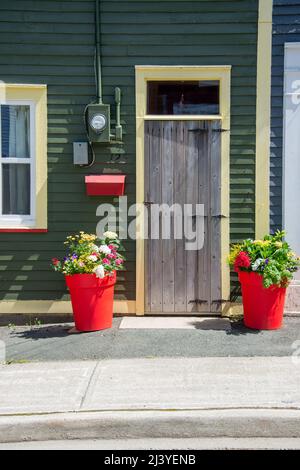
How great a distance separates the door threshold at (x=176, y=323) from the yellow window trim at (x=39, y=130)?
1.58 m

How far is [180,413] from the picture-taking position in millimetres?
4359

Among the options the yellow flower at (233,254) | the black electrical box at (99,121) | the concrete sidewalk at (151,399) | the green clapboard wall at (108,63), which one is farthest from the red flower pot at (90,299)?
the black electrical box at (99,121)

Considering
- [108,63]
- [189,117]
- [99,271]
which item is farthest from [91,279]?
[108,63]

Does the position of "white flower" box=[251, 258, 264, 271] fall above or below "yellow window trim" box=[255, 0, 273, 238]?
below

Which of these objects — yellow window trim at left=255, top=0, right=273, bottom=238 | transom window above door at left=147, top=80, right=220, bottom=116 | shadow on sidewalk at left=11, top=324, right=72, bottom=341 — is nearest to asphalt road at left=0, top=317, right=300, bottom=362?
shadow on sidewalk at left=11, top=324, right=72, bottom=341

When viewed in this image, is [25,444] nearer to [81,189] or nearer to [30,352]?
[30,352]

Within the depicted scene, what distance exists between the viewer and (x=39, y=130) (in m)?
7.20

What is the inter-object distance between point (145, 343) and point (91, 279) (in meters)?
0.92

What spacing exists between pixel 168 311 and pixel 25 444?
10.7 ft

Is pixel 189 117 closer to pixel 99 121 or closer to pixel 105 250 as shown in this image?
pixel 99 121

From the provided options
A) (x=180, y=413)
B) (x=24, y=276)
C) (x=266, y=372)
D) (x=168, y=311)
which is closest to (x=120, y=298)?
(x=168, y=311)

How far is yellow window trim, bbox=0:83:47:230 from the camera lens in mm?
7188

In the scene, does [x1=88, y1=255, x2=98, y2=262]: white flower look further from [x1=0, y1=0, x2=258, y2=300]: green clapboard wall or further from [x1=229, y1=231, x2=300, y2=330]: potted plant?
[x1=229, y1=231, x2=300, y2=330]: potted plant

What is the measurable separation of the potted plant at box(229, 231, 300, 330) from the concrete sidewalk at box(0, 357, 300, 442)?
0.90 meters
